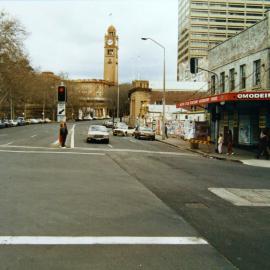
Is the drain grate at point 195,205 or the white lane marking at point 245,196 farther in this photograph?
the white lane marking at point 245,196

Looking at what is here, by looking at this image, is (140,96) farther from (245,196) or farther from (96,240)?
(96,240)

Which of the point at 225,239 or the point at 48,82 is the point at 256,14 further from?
the point at 225,239

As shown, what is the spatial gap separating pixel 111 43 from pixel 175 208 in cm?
17852

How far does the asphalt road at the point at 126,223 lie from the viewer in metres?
6.55

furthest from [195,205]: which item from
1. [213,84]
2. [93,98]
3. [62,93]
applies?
[93,98]

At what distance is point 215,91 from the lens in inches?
1571

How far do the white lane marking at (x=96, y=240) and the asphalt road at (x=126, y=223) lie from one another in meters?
0.02

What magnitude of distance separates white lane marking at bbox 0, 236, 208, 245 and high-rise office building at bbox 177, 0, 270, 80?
14659 cm

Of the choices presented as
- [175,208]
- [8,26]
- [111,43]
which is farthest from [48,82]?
[175,208]

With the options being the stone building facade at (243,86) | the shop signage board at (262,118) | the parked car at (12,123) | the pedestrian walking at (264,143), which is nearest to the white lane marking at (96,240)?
the pedestrian walking at (264,143)

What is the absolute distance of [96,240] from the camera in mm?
7484

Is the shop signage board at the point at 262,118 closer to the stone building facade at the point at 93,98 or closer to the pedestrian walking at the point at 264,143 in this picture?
the pedestrian walking at the point at 264,143

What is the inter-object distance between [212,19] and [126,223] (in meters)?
154

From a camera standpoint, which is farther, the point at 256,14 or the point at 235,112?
the point at 256,14
